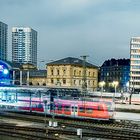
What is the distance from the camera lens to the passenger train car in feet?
193

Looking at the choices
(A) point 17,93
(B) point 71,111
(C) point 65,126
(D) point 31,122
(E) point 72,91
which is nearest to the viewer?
(C) point 65,126

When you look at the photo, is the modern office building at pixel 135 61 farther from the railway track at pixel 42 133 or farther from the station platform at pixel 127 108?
the railway track at pixel 42 133

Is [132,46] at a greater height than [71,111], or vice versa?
[132,46]

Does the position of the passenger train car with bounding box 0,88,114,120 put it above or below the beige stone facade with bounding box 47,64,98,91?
below

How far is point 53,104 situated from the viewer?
210ft

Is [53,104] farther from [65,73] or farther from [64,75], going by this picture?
[64,75]

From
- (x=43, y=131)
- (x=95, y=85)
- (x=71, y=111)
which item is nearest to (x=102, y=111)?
(x=71, y=111)

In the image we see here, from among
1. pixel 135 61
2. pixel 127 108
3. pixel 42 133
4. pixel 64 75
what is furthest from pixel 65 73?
pixel 42 133

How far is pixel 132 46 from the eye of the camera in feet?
547

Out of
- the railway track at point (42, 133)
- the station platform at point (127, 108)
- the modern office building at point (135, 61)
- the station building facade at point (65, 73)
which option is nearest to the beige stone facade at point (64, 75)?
the station building facade at point (65, 73)

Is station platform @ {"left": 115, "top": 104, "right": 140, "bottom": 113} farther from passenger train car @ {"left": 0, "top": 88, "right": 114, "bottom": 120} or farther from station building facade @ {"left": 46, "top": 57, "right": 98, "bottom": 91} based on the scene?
station building facade @ {"left": 46, "top": 57, "right": 98, "bottom": 91}

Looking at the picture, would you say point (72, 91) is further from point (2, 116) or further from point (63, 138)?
point (63, 138)

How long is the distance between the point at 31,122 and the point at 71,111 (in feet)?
27.3

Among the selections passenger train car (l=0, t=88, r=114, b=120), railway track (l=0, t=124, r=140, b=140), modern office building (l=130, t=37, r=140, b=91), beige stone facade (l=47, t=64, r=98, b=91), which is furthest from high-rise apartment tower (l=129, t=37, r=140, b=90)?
railway track (l=0, t=124, r=140, b=140)
